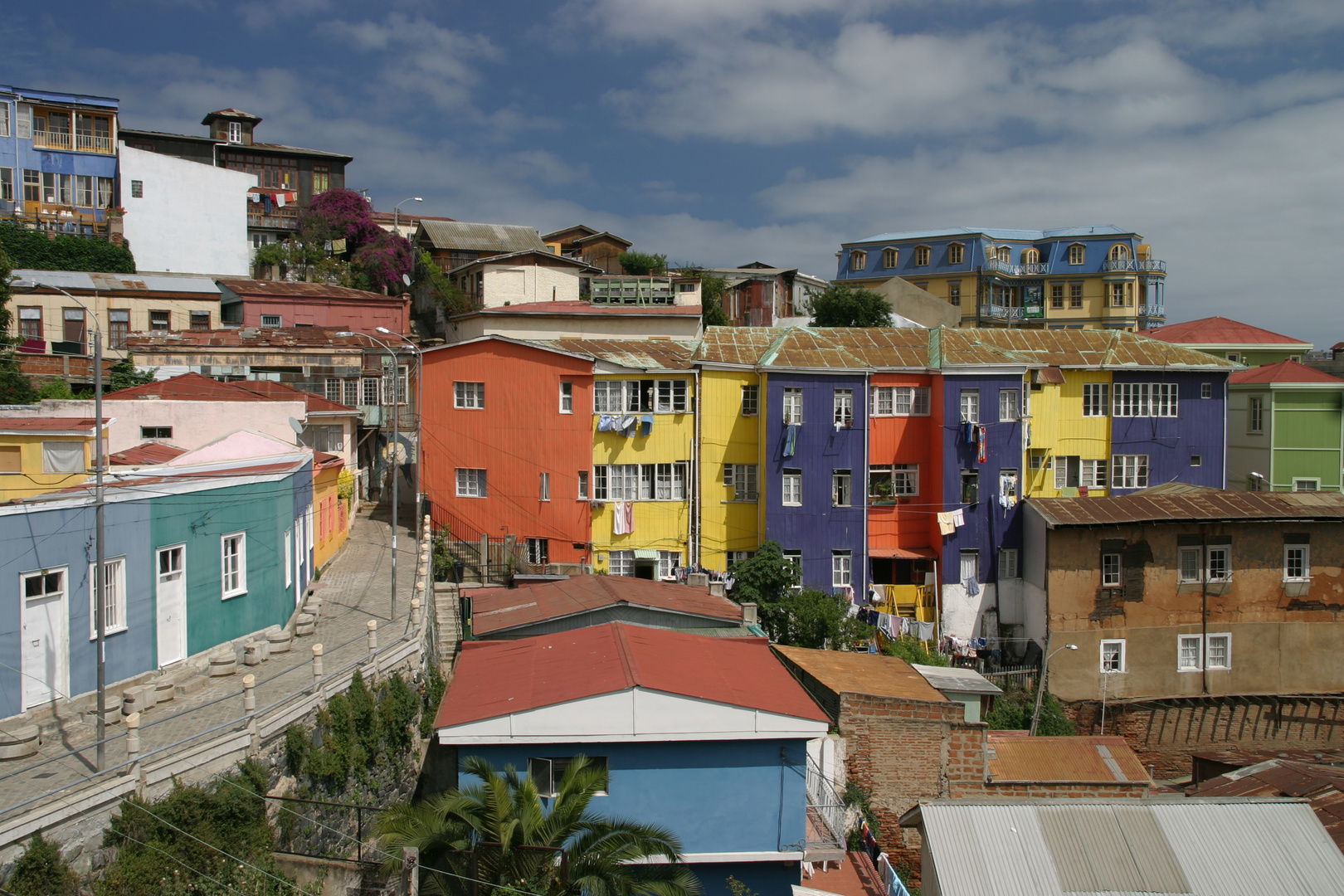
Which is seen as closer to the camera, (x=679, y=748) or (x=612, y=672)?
(x=679, y=748)

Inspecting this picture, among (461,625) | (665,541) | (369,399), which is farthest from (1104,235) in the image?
(461,625)

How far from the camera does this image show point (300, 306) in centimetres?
4394

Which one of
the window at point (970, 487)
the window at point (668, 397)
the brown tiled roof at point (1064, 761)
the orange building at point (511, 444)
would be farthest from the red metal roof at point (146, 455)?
the window at point (970, 487)

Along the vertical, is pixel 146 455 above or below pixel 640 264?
below

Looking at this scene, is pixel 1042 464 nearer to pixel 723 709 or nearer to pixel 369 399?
pixel 723 709

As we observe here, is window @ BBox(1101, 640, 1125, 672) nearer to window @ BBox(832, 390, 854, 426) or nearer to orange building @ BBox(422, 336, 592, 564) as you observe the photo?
window @ BBox(832, 390, 854, 426)

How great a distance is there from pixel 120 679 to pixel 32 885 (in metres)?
5.98

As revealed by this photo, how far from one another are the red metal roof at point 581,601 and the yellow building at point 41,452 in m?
8.98

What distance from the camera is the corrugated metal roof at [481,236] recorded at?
182 feet

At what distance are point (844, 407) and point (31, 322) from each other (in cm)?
3215

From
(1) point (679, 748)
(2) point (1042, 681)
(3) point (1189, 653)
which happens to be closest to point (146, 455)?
(1) point (679, 748)

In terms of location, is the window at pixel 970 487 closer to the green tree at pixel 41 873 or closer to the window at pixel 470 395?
the window at pixel 470 395

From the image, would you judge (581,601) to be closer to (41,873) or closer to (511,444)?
(511,444)

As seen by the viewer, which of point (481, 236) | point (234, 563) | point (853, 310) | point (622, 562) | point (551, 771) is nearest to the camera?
point (551, 771)
